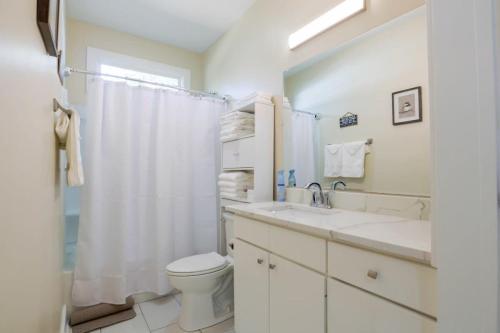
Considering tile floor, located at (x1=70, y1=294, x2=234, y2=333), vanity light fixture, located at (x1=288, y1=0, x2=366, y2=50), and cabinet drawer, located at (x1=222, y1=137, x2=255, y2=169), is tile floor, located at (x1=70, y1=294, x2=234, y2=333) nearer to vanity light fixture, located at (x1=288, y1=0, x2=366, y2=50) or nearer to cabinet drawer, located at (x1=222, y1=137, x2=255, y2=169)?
cabinet drawer, located at (x1=222, y1=137, x2=255, y2=169)

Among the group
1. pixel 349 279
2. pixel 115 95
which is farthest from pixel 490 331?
pixel 115 95

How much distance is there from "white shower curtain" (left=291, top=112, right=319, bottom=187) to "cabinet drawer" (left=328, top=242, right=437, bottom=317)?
0.82 meters

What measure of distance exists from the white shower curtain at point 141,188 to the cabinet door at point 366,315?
1.63m

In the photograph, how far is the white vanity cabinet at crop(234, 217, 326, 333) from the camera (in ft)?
3.48

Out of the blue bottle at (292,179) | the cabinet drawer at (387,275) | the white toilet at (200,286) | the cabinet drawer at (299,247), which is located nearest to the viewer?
the cabinet drawer at (387,275)

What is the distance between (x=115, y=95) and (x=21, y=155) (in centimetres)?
170

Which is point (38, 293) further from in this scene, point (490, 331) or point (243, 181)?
point (243, 181)

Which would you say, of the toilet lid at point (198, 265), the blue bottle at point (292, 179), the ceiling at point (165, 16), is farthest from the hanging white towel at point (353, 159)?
the ceiling at point (165, 16)

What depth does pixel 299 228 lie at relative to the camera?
1.11 m

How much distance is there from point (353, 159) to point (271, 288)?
876 mm

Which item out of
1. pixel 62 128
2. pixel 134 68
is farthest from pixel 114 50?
pixel 62 128

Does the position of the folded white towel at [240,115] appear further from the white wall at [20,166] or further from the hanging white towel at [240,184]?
the white wall at [20,166]

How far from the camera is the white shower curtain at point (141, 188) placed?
77.0 inches

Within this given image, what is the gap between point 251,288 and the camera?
4.69 ft
